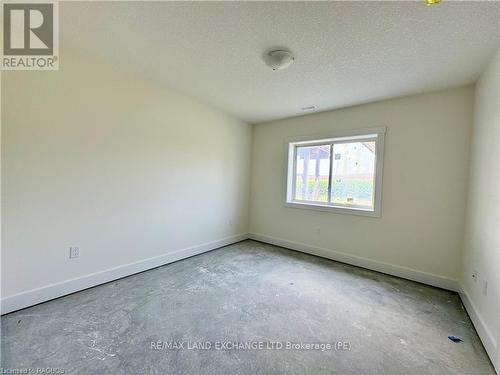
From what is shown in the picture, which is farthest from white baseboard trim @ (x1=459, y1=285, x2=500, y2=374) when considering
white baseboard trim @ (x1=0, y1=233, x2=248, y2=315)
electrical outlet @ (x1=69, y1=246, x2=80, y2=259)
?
electrical outlet @ (x1=69, y1=246, x2=80, y2=259)

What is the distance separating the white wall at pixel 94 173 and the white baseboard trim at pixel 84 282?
1 centimetres

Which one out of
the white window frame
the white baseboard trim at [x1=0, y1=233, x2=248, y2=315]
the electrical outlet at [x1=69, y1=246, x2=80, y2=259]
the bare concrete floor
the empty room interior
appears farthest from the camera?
the white window frame

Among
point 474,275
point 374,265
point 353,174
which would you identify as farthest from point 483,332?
point 353,174

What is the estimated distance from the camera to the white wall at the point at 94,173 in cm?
198

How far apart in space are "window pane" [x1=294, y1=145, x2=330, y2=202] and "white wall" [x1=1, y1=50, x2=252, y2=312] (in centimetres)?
173

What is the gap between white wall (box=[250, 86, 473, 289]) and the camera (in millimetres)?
2619

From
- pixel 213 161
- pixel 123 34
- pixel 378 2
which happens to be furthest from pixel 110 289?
pixel 378 2

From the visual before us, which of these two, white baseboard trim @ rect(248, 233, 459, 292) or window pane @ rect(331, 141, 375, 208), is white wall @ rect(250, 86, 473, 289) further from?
window pane @ rect(331, 141, 375, 208)

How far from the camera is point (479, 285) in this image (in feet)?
6.44

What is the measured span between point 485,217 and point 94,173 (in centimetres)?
391

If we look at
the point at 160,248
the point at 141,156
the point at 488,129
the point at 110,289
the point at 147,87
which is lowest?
the point at 110,289

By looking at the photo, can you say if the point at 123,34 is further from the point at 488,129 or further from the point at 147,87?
the point at 488,129

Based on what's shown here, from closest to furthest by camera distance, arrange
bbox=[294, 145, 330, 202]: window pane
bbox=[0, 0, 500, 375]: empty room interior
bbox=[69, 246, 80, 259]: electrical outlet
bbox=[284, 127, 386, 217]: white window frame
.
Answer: bbox=[0, 0, 500, 375]: empty room interior, bbox=[69, 246, 80, 259]: electrical outlet, bbox=[284, 127, 386, 217]: white window frame, bbox=[294, 145, 330, 202]: window pane

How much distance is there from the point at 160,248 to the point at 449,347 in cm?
320
